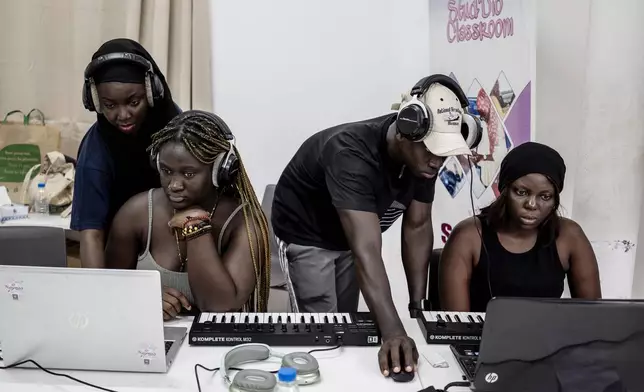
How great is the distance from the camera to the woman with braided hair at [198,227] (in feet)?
5.08

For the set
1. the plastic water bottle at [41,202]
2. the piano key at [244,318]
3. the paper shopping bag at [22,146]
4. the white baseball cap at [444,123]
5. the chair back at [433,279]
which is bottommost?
the chair back at [433,279]

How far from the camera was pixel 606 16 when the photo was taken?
7.30 ft

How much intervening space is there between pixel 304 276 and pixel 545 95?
1286mm

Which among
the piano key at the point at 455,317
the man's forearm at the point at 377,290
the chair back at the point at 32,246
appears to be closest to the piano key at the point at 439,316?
the piano key at the point at 455,317

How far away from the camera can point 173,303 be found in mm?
1544

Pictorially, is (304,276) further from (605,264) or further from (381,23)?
(381,23)

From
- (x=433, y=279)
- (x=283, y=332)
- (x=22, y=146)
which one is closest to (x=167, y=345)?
(x=283, y=332)

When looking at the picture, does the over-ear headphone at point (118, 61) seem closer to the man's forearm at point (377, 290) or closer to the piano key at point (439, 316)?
the man's forearm at point (377, 290)

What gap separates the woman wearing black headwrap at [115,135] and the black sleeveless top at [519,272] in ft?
3.43

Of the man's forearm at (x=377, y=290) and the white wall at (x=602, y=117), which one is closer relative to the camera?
the man's forearm at (x=377, y=290)

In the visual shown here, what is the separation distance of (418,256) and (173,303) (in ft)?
2.70

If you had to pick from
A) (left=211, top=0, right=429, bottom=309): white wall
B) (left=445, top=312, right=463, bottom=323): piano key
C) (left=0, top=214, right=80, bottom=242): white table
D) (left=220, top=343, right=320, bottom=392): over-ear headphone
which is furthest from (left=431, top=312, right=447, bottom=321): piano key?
(left=0, top=214, right=80, bottom=242): white table

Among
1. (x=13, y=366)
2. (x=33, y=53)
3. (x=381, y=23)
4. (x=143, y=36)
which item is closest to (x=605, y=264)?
(x=381, y=23)

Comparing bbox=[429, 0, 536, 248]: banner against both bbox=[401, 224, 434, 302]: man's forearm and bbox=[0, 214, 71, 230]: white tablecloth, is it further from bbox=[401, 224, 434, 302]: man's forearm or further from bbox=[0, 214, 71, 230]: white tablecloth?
bbox=[0, 214, 71, 230]: white tablecloth
